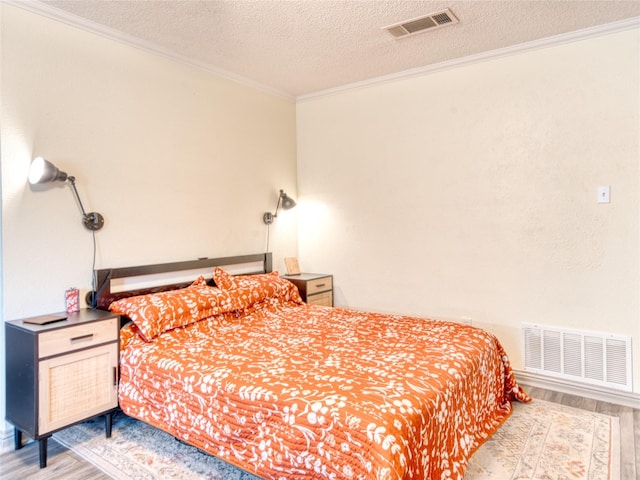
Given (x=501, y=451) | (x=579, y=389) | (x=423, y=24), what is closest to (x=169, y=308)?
(x=501, y=451)

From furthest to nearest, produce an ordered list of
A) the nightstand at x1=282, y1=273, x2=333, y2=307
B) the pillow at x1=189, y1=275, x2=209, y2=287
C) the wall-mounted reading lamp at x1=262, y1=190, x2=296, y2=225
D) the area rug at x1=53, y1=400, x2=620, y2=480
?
the wall-mounted reading lamp at x1=262, y1=190, x2=296, y2=225 < the nightstand at x1=282, y1=273, x2=333, y2=307 < the pillow at x1=189, y1=275, x2=209, y2=287 < the area rug at x1=53, y1=400, x2=620, y2=480

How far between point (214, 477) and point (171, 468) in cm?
25

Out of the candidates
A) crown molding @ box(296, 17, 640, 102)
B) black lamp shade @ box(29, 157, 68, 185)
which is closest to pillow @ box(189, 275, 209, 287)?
black lamp shade @ box(29, 157, 68, 185)

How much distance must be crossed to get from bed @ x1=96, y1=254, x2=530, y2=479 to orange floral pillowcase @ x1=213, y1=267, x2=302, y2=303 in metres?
0.02

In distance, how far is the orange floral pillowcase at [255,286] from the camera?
3.06m

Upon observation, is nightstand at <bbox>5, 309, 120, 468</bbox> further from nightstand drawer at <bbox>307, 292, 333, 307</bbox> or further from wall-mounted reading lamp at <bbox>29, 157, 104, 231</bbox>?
nightstand drawer at <bbox>307, 292, 333, 307</bbox>

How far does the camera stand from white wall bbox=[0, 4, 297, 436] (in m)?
2.35

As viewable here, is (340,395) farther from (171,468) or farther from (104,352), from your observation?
(104,352)

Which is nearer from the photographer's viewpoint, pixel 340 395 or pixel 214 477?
pixel 340 395

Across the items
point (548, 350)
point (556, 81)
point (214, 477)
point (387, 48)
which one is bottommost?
point (214, 477)

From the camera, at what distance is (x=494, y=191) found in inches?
126

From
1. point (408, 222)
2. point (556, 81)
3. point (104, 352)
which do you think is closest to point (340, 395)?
point (104, 352)

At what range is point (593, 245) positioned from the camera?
9.28ft

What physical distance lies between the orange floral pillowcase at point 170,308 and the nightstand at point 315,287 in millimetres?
944
